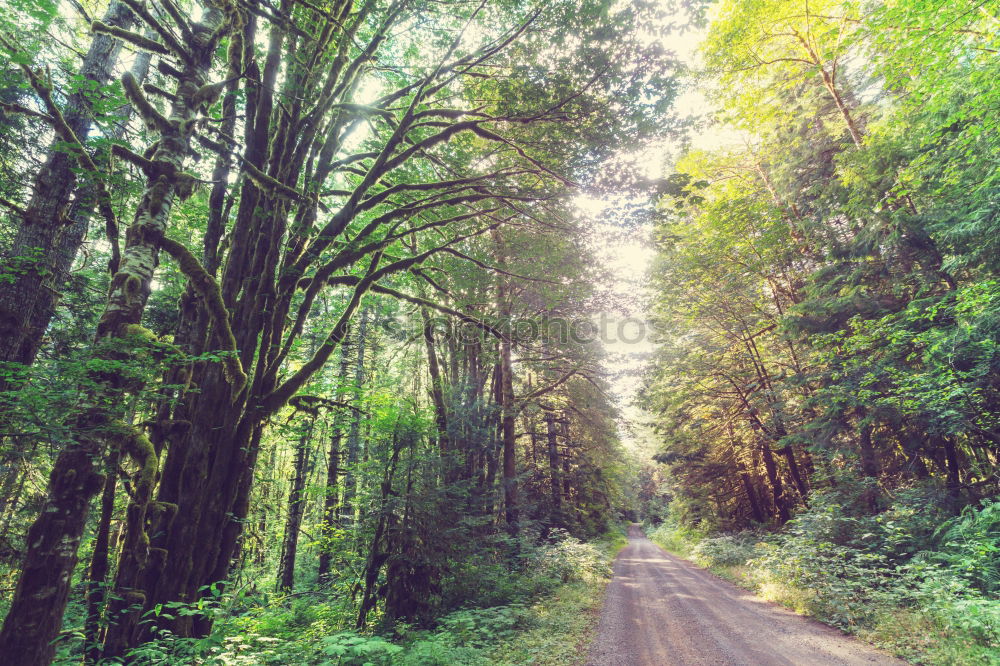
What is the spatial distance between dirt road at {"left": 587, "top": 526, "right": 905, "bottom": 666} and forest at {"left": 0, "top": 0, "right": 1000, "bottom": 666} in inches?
19.2

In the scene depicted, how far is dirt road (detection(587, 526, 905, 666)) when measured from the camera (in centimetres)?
595

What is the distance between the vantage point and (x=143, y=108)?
4.94 meters

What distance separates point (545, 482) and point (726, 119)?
1883 cm

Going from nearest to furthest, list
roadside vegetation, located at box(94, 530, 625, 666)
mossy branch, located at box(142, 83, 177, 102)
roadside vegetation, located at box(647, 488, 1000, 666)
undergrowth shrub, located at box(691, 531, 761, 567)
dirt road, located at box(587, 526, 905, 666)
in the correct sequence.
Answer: roadside vegetation, located at box(94, 530, 625, 666)
mossy branch, located at box(142, 83, 177, 102)
roadside vegetation, located at box(647, 488, 1000, 666)
dirt road, located at box(587, 526, 905, 666)
undergrowth shrub, located at box(691, 531, 761, 567)

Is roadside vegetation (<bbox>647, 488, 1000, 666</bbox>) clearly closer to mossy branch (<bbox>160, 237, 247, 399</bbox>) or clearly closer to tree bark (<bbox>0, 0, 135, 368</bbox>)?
mossy branch (<bbox>160, 237, 247, 399</bbox>)

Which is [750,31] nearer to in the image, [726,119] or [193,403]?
[726,119]

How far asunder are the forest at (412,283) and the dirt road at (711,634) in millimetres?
487

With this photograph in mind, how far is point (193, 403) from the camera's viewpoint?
5.78 metres

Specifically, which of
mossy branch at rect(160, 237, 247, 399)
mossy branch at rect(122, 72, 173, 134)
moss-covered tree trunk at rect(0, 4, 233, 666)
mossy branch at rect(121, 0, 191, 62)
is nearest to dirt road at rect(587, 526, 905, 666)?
moss-covered tree trunk at rect(0, 4, 233, 666)

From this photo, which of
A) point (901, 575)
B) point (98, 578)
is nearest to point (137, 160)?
point (98, 578)

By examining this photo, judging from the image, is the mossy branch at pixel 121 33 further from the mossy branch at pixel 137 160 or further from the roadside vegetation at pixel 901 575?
the roadside vegetation at pixel 901 575

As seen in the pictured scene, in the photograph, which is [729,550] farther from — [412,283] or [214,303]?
[214,303]

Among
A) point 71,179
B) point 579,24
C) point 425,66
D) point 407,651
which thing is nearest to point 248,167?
point 71,179

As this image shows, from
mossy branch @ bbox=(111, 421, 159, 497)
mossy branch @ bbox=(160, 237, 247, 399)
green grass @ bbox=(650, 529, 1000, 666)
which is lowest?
green grass @ bbox=(650, 529, 1000, 666)
